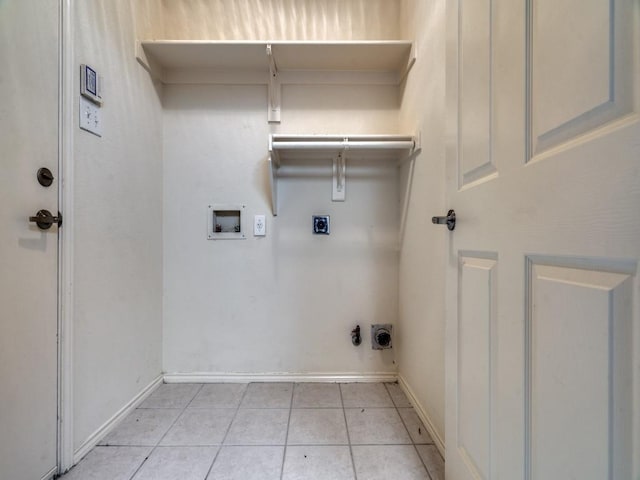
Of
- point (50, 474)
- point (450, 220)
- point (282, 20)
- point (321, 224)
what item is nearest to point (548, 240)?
point (450, 220)

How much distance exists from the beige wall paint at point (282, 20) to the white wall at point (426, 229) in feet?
0.66

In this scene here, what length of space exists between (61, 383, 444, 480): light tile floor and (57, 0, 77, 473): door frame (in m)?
0.18

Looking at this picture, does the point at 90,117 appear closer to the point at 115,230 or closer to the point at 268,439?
the point at 115,230

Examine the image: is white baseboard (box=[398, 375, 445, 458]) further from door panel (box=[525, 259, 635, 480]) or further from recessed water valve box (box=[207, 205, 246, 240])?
recessed water valve box (box=[207, 205, 246, 240])

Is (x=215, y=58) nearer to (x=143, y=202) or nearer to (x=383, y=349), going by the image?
(x=143, y=202)

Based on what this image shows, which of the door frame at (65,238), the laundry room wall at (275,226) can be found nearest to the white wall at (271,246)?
the laundry room wall at (275,226)

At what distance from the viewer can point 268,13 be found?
1699mm

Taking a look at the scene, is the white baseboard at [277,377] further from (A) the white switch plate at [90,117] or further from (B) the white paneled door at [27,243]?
(A) the white switch plate at [90,117]

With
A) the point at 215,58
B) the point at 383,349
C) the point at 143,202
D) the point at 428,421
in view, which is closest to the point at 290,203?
the point at 143,202

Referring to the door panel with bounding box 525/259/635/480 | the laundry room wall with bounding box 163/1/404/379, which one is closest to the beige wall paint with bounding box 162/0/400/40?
the laundry room wall with bounding box 163/1/404/379

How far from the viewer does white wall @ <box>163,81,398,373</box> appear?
173cm

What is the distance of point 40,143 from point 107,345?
0.88m

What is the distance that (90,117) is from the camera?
3.84 feet

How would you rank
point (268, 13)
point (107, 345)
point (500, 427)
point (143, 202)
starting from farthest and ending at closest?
point (268, 13), point (143, 202), point (107, 345), point (500, 427)
